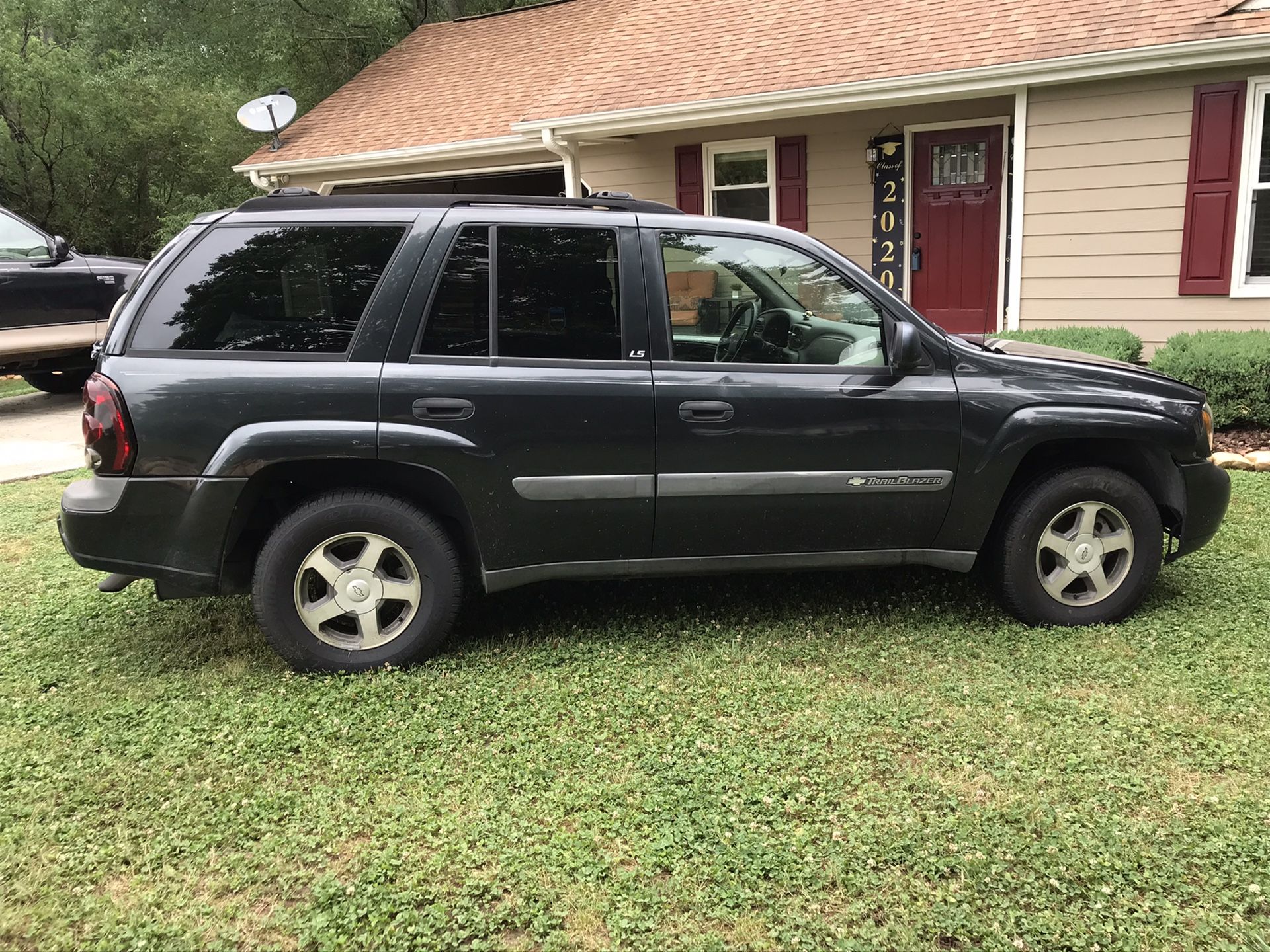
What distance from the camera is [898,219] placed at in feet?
32.7

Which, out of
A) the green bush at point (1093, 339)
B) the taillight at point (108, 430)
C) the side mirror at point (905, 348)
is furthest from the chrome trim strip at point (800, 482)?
the green bush at point (1093, 339)

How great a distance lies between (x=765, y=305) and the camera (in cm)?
385

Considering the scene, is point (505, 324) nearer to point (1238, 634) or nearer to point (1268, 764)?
point (1268, 764)

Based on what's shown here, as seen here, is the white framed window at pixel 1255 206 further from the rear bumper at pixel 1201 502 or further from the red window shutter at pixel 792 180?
the rear bumper at pixel 1201 502

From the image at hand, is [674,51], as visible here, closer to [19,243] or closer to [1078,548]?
[19,243]

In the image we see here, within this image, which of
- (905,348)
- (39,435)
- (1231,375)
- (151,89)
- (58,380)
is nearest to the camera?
(905,348)

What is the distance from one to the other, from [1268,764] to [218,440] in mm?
3645

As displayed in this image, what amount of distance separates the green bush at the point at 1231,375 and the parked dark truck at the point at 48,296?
31.1 ft

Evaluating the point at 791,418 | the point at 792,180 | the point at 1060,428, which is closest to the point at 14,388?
the point at 792,180

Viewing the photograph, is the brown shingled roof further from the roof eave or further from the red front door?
the red front door

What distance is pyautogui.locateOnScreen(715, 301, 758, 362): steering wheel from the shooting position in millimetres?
3754

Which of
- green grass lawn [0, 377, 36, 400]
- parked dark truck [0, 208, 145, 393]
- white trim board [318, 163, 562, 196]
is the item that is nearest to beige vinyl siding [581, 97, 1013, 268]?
white trim board [318, 163, 562, 196]

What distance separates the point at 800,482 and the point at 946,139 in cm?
733

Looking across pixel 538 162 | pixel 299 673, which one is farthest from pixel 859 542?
pixel 538 162
